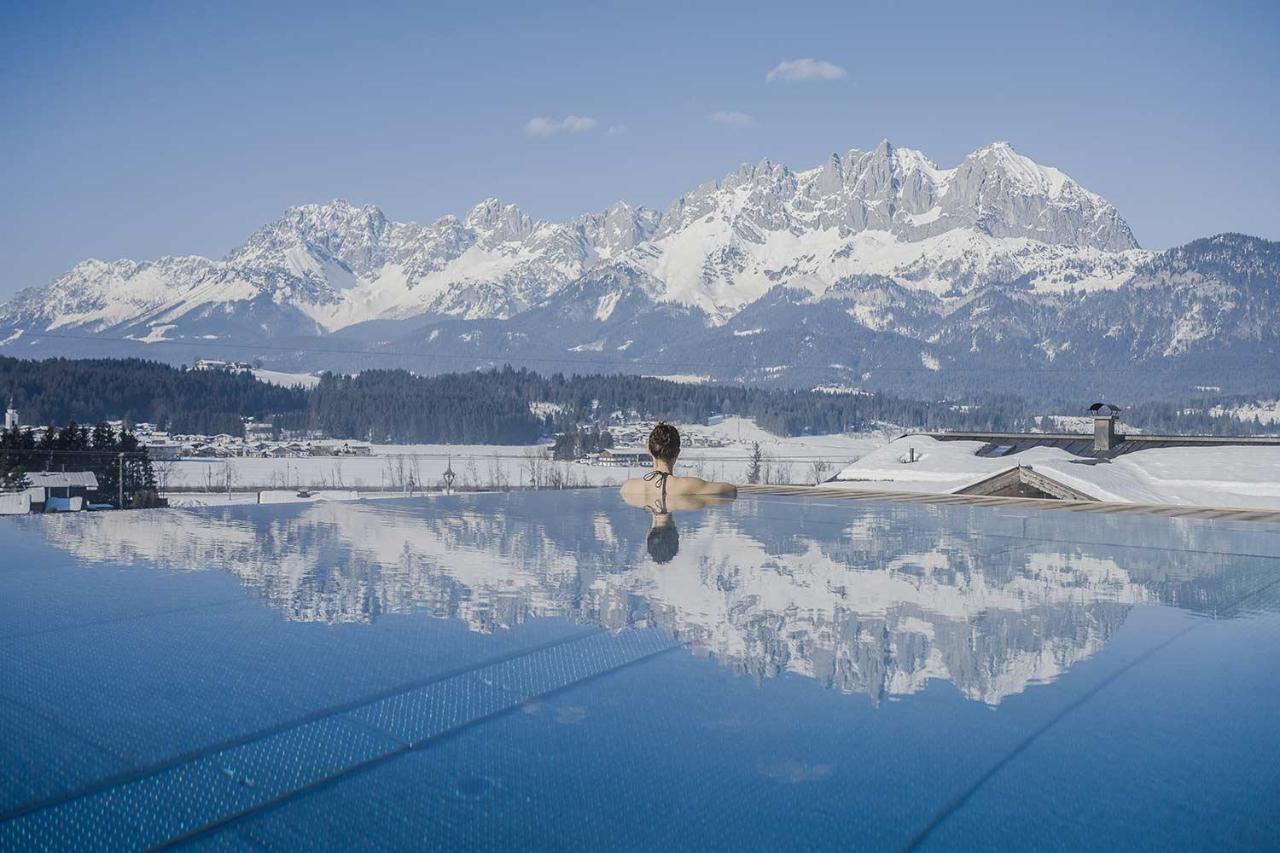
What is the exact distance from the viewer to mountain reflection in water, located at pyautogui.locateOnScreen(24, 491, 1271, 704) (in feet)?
14.6

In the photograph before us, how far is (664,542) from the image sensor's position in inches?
314

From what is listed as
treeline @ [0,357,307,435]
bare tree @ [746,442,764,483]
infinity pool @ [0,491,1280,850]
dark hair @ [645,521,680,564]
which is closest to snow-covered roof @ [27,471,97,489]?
infinity pool @ [0,491,1280,850]

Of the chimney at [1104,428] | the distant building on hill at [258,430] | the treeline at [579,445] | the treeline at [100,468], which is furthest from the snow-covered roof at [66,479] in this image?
the distant building on hill at [258,430]

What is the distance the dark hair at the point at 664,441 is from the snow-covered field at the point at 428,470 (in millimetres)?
34717

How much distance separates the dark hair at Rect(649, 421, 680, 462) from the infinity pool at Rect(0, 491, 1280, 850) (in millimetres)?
3177

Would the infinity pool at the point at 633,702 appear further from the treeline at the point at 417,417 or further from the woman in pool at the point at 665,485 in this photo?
the treeline at the point at 417,417

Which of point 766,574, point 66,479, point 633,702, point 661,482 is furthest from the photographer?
point 66,479

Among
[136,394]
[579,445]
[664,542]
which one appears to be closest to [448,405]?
[579,445]

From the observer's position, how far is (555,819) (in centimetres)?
Result: 266

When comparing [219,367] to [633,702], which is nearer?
[633,702]

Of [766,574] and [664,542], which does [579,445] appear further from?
[766,574]

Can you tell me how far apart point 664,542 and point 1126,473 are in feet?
50.6

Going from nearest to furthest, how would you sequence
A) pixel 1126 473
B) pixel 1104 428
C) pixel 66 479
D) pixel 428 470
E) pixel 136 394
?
1. pixel 1126 473
2. pixel 66 479
3. pixel 1104 428
4. pixel 428 470
5. pixel 136 394

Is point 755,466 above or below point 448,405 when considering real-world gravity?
below
